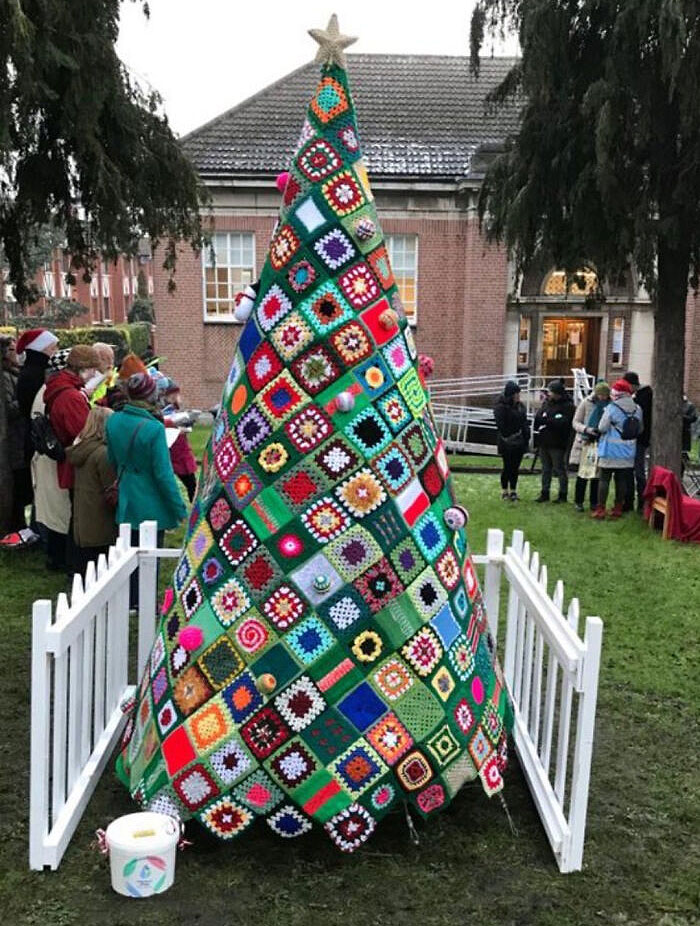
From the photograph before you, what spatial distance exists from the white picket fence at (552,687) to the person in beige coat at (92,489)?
106 inches

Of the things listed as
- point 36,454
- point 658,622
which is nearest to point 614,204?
point 658,622

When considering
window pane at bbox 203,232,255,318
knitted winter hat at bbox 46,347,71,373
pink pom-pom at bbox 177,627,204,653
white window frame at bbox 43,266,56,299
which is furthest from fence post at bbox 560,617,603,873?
white window frame at bbox 43,266,56,299

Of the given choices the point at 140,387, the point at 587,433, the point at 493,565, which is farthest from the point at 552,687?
the point at 587,433

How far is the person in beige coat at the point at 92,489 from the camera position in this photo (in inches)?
231

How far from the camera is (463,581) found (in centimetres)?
355

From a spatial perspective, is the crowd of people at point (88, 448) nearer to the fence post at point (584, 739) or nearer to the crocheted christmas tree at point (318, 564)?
the crocheted christmas tree at point (318, 564)

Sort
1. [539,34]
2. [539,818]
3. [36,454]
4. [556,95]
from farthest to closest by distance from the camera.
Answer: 1. [556,95]
2. [539,34]
3. [36,454]
4. [539,818]

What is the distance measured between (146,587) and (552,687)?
2167 mm

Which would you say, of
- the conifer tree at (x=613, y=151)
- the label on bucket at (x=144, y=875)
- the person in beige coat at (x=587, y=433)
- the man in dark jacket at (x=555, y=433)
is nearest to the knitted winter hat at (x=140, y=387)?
the label on bucket at (x=144, y=875)

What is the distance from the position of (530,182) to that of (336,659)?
342 inches

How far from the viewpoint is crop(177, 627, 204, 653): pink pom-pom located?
3.29 metres

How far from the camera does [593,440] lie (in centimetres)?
1037

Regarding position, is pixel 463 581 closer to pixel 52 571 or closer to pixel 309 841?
pixel 309 841

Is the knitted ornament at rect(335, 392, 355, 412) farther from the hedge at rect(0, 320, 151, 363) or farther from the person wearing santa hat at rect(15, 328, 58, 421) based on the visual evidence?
the hedge at rect(0, 320, 151, 363)
